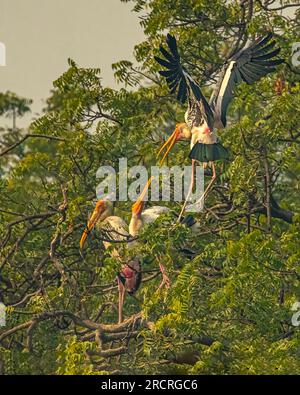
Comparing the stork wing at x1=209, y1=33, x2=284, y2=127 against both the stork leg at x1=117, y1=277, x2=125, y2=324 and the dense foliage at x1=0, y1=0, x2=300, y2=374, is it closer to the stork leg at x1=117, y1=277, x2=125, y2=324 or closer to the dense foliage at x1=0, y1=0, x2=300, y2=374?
the dense foliage at x1=0, y1=0, x2=300, y2=374

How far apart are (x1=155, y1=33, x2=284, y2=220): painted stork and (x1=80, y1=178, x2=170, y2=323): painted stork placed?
1.35 feet

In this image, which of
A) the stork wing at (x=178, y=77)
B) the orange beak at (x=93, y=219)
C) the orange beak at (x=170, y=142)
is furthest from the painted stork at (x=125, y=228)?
the stork wing at (x=178, y=77)

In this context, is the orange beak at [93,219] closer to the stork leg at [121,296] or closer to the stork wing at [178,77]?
the stork leg at [121,296]

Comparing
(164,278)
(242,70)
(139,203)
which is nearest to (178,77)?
(242,70)

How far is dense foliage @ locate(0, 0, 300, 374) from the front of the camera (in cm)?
1109

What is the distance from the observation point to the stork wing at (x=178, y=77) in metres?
12.2

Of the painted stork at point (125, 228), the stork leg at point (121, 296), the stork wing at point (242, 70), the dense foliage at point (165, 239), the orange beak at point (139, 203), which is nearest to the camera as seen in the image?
the dense foliage at point (165, 239)

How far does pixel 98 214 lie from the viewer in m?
12.6

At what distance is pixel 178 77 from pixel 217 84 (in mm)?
312

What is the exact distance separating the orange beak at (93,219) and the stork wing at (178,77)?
1106mm
